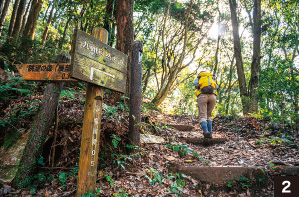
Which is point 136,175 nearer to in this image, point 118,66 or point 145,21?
point 118,66

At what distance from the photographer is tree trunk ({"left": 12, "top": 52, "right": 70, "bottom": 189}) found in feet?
10.9

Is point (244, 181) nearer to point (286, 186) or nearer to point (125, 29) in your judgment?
point (286, 186)

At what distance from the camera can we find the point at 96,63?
2.73 metres

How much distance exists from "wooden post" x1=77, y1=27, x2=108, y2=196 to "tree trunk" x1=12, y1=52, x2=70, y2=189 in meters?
1.32

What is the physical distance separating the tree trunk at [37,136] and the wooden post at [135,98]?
4.66ft

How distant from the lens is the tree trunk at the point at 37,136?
10.9 ft

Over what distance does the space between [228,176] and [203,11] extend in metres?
15.1

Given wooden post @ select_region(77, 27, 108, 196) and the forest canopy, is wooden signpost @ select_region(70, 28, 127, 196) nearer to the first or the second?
wooden post @ select_region(77, 27, 108, 196)

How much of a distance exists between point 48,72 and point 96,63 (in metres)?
1.10

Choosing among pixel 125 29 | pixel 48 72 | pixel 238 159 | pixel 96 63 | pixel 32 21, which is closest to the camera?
pixel 96 63

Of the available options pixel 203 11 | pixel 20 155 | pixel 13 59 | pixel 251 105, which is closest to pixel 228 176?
pixel 20 155

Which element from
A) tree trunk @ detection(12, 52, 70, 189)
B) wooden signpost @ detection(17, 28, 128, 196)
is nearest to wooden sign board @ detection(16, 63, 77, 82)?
wooden signpost @ detection(17, 28, 128, 196)

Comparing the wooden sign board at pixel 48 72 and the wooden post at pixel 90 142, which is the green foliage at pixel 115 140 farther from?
the wooden sign board at pixel 48 72

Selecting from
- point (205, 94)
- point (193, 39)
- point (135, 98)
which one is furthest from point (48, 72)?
point (193, 39)
